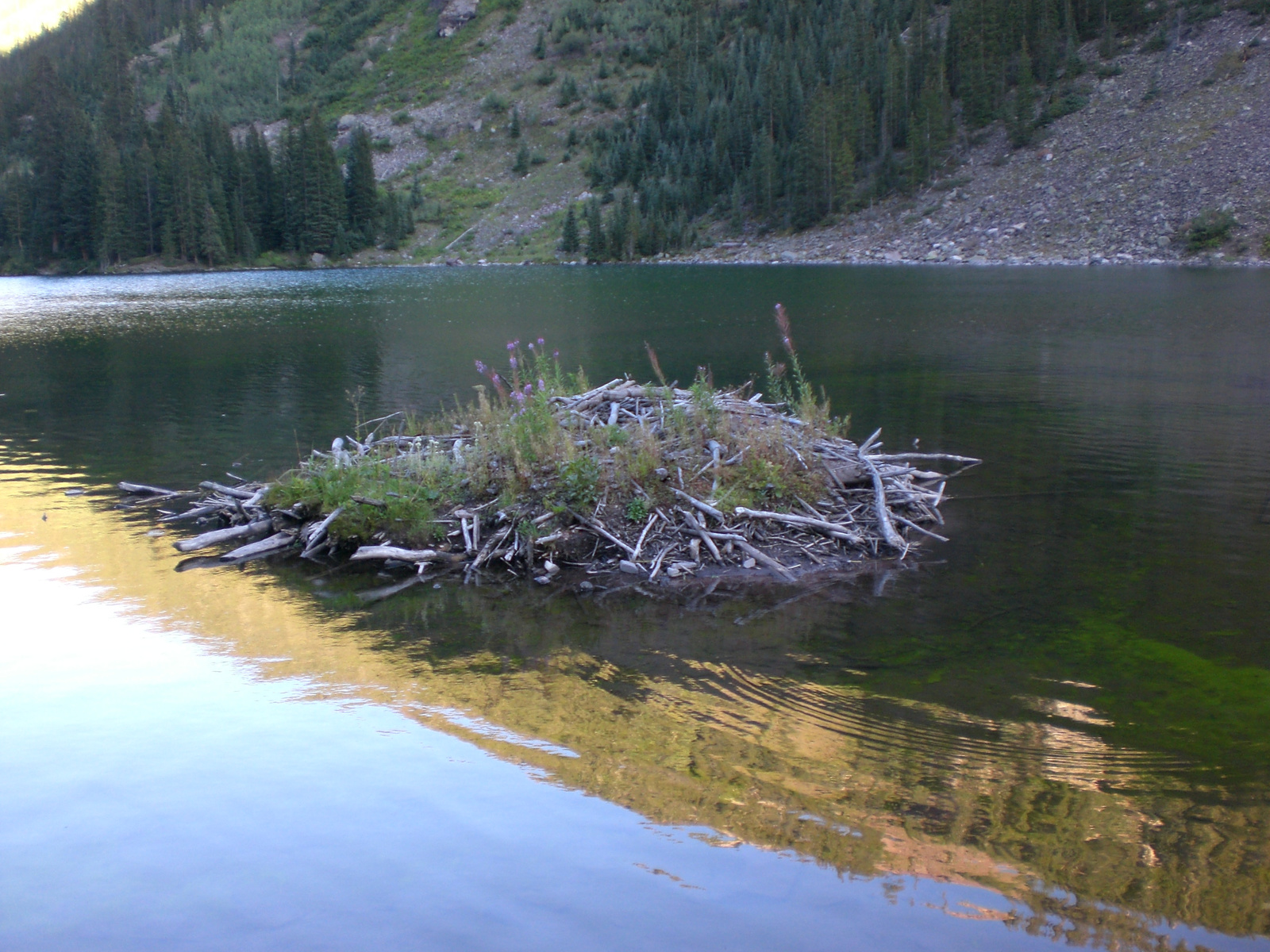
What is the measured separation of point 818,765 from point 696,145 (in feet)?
384

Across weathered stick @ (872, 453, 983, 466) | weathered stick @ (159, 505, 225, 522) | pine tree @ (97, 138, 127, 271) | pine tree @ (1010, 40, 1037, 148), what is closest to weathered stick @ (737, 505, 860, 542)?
weathered stick @ (872, 453, 983, 466)

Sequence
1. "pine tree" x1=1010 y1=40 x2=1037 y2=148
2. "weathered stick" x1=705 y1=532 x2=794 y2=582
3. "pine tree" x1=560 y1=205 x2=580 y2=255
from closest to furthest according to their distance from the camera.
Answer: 1. "weathered stick" x1=705 y1=532 x2=794 y2=582
2. "pine tree" x1=1010 y1=40 x2=1037 y2=148
3. "pine tree" x1=560 y1=205 x2=580 y2=255

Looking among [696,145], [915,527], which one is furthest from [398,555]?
[696,145]

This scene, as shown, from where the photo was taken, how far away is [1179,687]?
A: 677 cm

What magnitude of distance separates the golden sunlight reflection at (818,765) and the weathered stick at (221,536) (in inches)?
68.4

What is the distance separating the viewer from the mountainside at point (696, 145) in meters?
68.0

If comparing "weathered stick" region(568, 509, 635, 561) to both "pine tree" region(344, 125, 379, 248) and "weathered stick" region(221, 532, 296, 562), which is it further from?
"pine tree" region(344, 125, 379, 248)

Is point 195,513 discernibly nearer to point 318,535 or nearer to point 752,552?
point 318,535

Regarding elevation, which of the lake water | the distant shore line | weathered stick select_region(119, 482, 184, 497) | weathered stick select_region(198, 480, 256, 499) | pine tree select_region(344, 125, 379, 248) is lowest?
the lake water

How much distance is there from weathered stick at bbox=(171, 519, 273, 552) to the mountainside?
2482 inches

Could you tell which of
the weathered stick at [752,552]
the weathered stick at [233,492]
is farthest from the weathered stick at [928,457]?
the weathered stick at [233,492]

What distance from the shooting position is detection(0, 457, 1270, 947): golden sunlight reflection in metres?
4.60

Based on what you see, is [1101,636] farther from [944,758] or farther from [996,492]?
[996,492]

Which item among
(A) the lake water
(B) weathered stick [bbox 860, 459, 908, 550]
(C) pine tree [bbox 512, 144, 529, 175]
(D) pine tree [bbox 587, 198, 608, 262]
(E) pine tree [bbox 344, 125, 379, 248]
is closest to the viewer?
(A) the lake water
